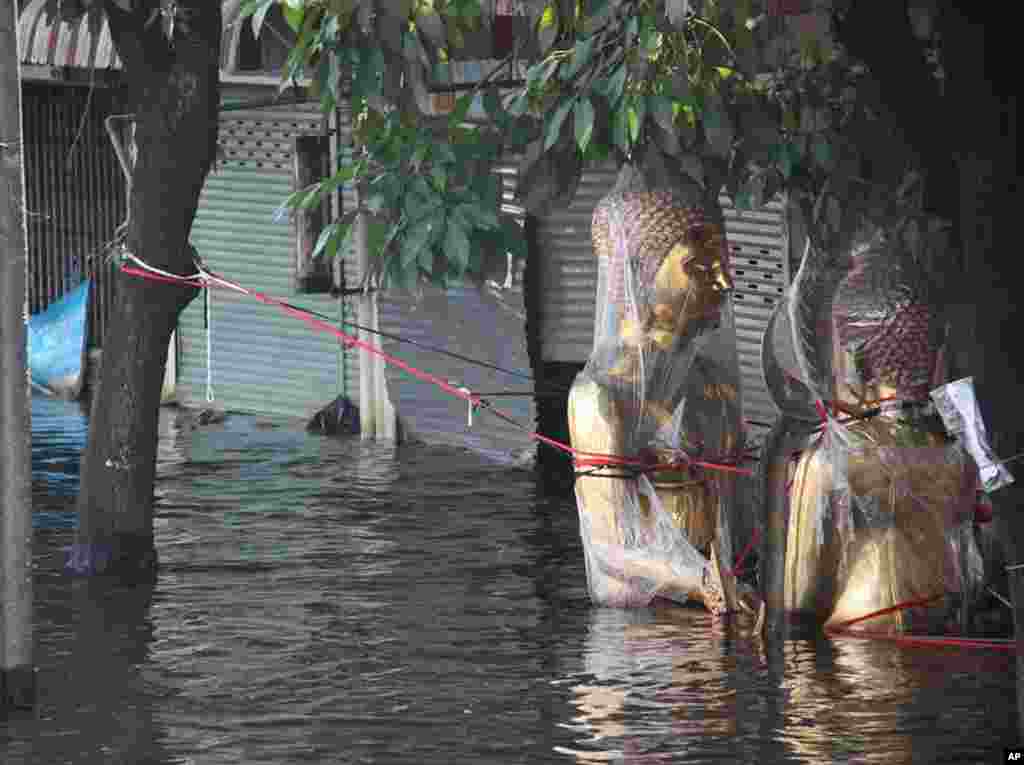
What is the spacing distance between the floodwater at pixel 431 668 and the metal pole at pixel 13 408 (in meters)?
0.31

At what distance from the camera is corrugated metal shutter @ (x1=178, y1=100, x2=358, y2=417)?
776 inches

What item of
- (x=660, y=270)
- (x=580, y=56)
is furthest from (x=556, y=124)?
(x=660, y=270)

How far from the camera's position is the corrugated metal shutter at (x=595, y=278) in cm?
1634

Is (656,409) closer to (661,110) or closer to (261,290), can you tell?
(661,110)

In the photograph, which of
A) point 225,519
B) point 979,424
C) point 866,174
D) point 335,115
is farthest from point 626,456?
point 335,115

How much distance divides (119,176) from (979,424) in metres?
15.4

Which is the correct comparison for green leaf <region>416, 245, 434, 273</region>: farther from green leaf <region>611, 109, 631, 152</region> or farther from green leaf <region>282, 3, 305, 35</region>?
green leaf <region>282, 3, 305, 35</region>

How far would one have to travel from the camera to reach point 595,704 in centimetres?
938

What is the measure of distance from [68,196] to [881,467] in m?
14.0

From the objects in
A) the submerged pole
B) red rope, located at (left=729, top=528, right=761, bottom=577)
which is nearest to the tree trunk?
the submerged pole

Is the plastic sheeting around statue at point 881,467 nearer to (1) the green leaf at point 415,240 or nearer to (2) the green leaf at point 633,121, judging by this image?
(2) the green leaf at point 633,121

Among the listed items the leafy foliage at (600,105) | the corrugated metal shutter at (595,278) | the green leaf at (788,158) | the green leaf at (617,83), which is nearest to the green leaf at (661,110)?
the leafy foliage at (600,105)

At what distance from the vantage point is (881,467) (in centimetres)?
1022

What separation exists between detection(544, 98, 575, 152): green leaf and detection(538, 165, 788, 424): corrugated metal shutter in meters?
6.70
